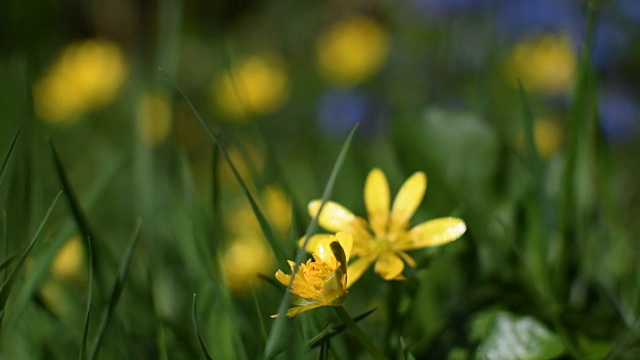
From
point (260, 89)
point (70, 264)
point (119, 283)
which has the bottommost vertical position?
point (260, 89)

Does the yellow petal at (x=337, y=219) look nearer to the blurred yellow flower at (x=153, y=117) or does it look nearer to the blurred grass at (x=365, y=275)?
the blurred grass at (x=365, y=275)

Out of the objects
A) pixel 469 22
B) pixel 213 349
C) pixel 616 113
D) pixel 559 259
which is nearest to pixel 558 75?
pixel 616 113

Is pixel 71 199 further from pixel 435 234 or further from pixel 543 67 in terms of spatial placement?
pixel 543 67

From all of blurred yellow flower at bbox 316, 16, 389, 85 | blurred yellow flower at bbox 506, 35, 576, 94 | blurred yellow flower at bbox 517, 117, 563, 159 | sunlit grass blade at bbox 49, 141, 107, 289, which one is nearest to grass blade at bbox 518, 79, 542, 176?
sunlit grass blade at bbox 49, 141, 107, 289

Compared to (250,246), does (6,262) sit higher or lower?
higher

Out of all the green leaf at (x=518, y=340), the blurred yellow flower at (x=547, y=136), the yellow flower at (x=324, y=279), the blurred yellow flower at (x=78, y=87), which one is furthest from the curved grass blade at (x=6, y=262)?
the blurred yellow flower at (x=78, y=87)

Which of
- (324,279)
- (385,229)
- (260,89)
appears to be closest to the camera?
(324,279)

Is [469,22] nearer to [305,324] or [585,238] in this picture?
[585,238]

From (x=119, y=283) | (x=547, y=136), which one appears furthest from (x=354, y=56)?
(x=119, y=283)
